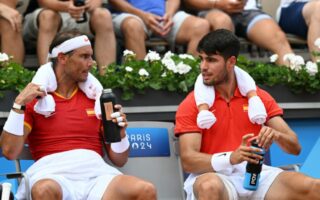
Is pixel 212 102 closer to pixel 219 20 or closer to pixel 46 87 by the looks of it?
pixel 46 87

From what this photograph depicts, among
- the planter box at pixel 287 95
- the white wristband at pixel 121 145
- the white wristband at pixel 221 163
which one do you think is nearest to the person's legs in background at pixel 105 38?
the planter box at pixel 287 95

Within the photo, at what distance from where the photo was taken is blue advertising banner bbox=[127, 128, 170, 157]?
24.9 feet

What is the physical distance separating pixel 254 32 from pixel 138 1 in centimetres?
106

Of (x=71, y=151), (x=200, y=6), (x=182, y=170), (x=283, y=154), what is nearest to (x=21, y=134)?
(x=71, y=151)

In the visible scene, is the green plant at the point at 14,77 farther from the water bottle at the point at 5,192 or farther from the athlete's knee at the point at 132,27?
the water bottle at the point at 5,192

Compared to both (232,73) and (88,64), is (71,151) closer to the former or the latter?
(88,64)

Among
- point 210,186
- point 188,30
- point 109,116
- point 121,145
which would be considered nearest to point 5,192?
point 109,116

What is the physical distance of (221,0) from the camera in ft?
31.4

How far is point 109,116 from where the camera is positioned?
6832mm

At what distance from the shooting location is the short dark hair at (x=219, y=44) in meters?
7.36

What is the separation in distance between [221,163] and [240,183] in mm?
199

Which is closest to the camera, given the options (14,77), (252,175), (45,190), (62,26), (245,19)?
(45,190)

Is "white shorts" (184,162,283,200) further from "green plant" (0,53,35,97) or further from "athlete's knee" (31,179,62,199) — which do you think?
"green plant" (0,53,35,97)

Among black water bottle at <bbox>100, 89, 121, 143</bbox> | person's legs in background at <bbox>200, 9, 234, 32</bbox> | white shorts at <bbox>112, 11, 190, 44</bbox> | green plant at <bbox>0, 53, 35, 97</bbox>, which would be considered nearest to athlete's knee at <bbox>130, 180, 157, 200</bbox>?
black water bottle at <bbox>100, 89, 121, 143</bbox>
